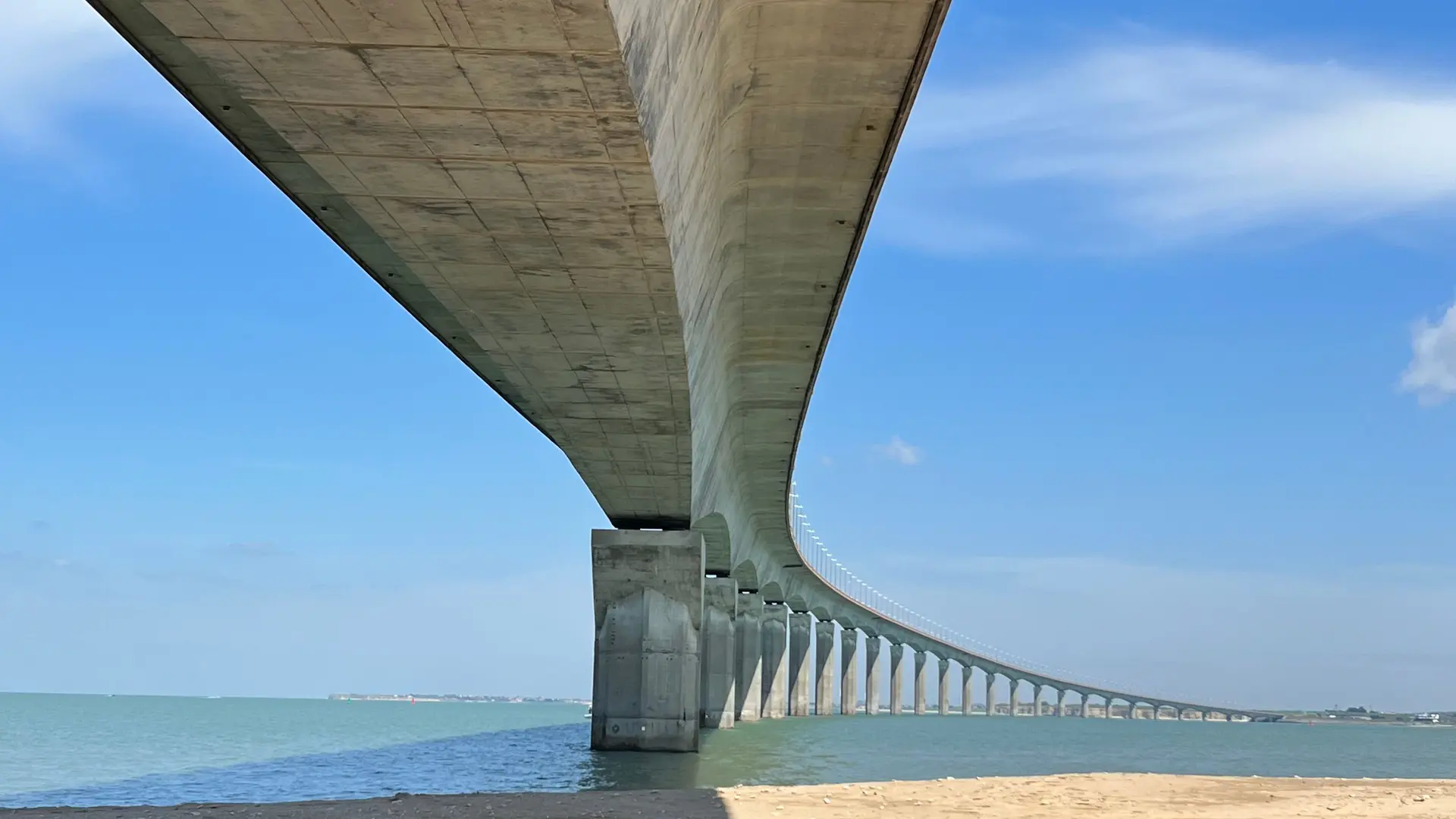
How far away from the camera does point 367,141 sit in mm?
12672

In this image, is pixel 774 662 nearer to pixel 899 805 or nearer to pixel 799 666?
pixel 799 666

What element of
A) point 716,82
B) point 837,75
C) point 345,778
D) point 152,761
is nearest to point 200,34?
point 716,82

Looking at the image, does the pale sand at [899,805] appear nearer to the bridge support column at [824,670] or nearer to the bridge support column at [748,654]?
the bridge support column at [748,654]

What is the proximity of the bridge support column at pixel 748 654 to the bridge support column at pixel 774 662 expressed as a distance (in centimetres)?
782

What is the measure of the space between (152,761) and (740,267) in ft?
87.8

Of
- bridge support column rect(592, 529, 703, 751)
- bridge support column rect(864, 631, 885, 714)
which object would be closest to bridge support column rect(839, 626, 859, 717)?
bridge support column rect(864, 631, 885, 714)

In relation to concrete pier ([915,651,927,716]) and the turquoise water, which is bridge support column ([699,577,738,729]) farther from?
concrete pier ([915,651,927,716])

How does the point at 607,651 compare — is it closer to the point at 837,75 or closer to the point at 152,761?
the point at 152,761

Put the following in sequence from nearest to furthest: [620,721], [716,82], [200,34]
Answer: [200,34], [716,82], [620,721]

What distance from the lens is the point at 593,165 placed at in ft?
42.8

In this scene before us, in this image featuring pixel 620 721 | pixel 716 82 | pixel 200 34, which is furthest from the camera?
pixel 620 721

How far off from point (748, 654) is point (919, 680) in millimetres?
59180

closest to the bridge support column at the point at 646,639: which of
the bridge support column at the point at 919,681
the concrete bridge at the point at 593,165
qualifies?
the concrete bridge at the point at 593,165

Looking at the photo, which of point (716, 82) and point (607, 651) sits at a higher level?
point (716, 82)
